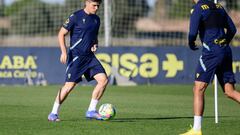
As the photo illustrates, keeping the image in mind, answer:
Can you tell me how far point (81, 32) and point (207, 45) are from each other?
124 inches

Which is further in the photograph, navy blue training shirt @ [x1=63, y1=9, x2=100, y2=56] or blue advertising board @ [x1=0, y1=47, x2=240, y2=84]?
blue advertising board @ [x1=0, y1=47, x2=240, y2=84]

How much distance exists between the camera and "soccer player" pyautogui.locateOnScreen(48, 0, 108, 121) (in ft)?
42.1

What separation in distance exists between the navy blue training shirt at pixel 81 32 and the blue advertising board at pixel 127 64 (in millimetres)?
12914

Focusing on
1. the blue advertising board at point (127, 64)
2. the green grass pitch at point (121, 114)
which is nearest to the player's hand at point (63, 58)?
the green grass pitch at point (121, 114)

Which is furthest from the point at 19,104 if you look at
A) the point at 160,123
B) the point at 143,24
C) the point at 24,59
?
the point at 143,24

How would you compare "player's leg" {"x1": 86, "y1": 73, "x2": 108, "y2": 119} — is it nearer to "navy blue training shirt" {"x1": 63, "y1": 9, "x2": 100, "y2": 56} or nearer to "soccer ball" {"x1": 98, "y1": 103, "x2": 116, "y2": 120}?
"soccer ball" {"x1": 98, "y1": 103, "x2": 116, "y2": 120}

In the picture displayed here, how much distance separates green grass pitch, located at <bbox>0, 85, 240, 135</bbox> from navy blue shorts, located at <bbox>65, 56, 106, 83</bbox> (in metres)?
0.76

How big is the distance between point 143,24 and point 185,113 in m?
38.0

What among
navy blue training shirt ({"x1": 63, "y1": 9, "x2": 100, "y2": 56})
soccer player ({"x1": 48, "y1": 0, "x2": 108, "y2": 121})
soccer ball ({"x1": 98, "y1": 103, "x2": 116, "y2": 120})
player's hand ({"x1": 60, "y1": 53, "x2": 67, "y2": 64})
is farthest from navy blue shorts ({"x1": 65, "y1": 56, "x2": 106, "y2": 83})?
soccer ball ({"x1": 98, "y1": 103, "x2": 116, "y2": 120})

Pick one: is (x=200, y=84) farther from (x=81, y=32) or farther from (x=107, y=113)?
(x=81, y=32)

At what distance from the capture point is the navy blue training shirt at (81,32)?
12.9 meters

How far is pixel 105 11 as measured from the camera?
2772 cm

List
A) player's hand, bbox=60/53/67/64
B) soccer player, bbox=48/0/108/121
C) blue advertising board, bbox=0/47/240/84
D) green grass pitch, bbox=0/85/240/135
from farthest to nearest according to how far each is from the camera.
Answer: blue advertising board, bbox=0/47/240/84 < soccer player, bbox=48/0/108/121 < player's hand, bbox=60/53/67/64 < green grass pitch, bbox=0/85/240/135

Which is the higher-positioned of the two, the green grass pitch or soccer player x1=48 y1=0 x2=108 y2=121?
soccer player x1=48 y1=0 x2=108 y2=121
